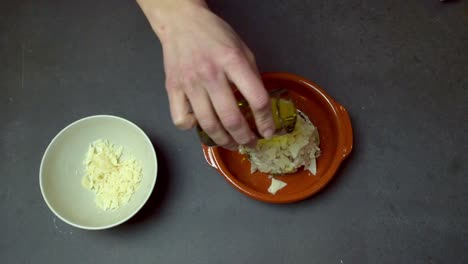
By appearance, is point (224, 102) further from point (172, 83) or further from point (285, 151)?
point (285, 151)

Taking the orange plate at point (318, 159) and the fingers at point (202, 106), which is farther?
the orange plate at point (318, 159)

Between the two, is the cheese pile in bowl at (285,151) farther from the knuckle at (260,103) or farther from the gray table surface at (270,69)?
the knuckle at (260,103)

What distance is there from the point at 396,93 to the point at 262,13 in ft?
1.36

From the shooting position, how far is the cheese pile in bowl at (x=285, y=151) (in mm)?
924

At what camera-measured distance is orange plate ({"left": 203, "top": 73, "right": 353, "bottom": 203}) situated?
875 millimetres

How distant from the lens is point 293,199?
866 mm

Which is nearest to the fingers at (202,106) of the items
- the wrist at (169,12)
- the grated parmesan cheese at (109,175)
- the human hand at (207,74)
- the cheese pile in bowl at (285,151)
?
the human hand at (207,74)

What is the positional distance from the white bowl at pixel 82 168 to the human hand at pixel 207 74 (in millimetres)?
273

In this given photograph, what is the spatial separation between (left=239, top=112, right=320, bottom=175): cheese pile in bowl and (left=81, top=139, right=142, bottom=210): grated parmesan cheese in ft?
0.86

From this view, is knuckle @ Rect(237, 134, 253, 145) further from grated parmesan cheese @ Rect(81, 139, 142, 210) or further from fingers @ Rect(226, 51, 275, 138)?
grated parmesan cheese @ Rect(81, 139, 142, 210)

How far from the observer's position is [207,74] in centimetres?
67

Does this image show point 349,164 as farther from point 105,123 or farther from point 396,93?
point 105,123

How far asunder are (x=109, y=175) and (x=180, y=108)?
375 mm

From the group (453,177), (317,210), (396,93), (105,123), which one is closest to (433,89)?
(396,93)
